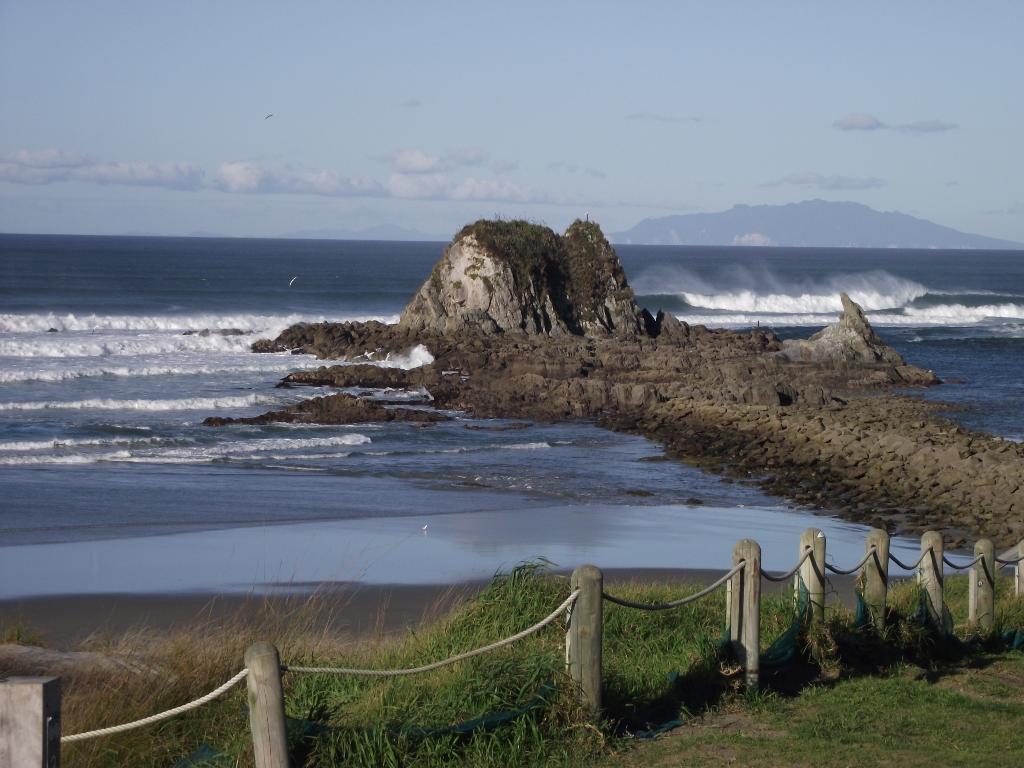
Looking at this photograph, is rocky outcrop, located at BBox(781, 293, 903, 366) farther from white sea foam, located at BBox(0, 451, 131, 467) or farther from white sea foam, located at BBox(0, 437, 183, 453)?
white sea foam, located at BBox(0, 451, 131, 467)

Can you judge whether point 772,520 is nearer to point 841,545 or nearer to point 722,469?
point 841,545

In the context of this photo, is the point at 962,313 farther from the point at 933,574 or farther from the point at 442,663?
the point at 442,663

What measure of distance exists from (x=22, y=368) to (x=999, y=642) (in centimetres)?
3653

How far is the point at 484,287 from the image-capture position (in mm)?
46469

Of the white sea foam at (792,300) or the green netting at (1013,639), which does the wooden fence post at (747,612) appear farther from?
the white sea foam at (792,300)

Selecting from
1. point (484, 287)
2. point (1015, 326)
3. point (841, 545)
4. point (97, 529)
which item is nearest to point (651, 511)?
point (841, 545)

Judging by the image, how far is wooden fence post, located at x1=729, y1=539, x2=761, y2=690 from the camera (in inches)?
319

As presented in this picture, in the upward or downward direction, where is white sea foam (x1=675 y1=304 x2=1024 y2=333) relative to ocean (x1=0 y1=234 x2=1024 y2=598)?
upward

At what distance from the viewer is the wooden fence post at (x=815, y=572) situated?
880cm

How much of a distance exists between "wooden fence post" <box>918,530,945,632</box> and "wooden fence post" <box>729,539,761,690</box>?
1934 mm

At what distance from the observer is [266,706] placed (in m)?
5.52

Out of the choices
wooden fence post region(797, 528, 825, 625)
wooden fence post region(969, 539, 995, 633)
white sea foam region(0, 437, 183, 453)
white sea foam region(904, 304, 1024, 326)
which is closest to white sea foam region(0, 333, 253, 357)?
white sea foam region(0, 437, 183, 453)

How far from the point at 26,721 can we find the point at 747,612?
499cm

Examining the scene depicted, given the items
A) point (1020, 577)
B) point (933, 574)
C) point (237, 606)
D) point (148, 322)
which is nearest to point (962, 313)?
point (148, 322)
